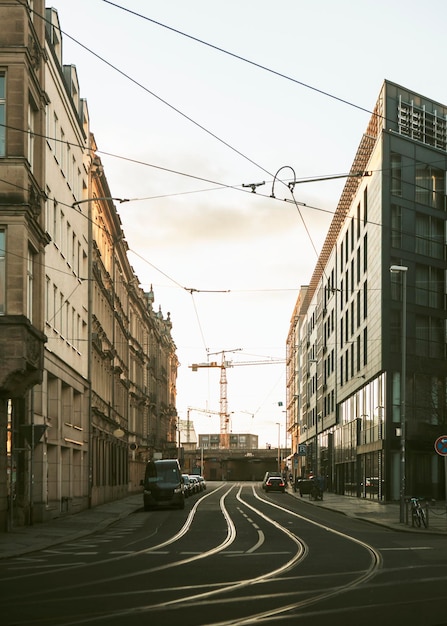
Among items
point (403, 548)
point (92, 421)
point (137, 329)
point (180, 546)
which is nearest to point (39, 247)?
point (180, 546)

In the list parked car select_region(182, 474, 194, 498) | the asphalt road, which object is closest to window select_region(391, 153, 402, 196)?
parked car select_region(182, 474, 194, 498)

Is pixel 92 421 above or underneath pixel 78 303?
underneath

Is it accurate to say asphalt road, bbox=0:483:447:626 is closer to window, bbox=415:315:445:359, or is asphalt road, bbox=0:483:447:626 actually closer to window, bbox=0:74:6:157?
window, bbox=0:74:6:157

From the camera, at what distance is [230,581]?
605 inches

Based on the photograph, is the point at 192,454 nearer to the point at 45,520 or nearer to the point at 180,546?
the point at 45,520

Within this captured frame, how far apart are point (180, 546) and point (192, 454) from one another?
143117mm

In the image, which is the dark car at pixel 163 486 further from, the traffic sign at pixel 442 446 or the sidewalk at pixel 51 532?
the traffic sign at pixel 442 446

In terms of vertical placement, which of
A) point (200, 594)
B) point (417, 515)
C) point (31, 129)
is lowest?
point (417, 515)

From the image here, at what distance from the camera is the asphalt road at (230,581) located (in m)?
11.7

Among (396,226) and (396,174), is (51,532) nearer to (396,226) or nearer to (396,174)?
(396,226)

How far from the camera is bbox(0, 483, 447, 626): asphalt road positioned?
38.4 feet

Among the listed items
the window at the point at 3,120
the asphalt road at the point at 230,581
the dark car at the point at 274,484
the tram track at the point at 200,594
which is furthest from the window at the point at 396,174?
the tram track at the point at 200,594

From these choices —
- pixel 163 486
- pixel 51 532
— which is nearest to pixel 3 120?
pixel 51 532

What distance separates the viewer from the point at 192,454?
543 feet
